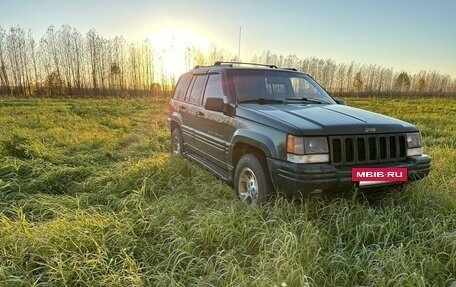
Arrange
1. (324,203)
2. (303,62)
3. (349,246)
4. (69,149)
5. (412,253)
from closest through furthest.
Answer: (412,253), (349,246), (324,203), (69,149), (303,62)

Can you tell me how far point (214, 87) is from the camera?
4879mm

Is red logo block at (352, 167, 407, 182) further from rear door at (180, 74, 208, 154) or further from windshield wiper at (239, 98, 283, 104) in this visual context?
rear door at (180, 74, 208, 154)

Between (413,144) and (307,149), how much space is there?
1423 mm

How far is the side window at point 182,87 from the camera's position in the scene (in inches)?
243

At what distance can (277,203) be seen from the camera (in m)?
3.45

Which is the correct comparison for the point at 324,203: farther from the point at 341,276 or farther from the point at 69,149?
the point at 69,149

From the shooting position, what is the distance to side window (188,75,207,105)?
5355 millimetres

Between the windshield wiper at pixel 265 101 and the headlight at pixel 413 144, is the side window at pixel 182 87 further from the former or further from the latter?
the headlight at pixel 413 144

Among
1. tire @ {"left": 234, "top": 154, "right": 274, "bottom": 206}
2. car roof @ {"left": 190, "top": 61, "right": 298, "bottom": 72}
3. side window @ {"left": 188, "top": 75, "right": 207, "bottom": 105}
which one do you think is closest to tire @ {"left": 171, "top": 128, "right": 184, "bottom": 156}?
side window @ {"left": 188, "top": 75, "right": 207, "bottom": 105}

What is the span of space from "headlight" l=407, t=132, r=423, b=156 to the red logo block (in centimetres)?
40

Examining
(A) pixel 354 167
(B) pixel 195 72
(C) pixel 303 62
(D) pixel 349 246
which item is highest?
(C) pixel 303 62

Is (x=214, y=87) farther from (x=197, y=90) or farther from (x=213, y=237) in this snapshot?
(x=213, y=237)

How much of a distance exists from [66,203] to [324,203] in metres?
3.04

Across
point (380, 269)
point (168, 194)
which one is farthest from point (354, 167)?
point (168, 194)
